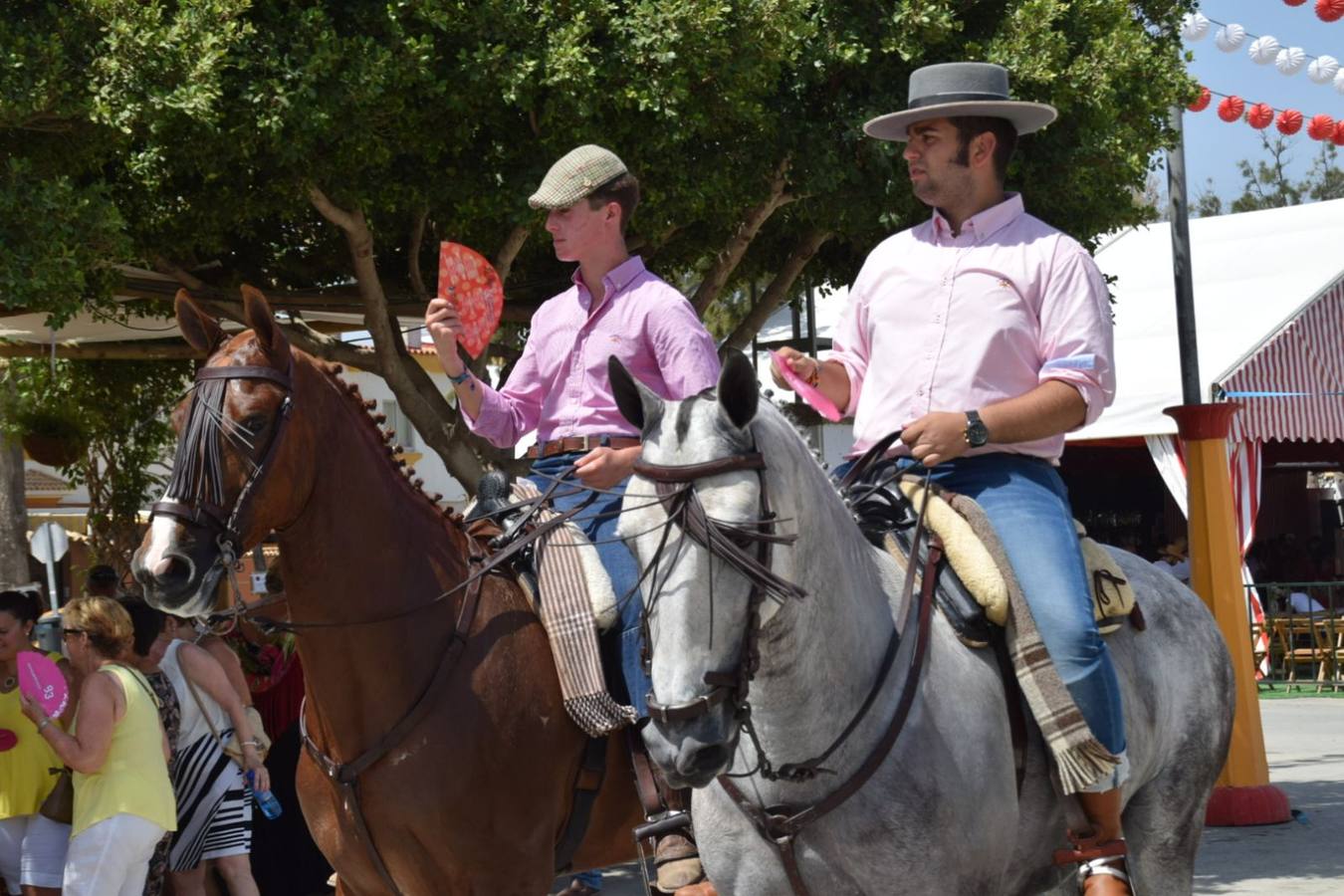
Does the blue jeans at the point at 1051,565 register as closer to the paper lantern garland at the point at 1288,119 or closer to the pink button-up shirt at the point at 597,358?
the pink button-up shirt at the point at 597,358

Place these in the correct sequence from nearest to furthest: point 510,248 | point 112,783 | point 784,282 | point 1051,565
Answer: point 1051,565, point 112,783, point 510,248, point 784,282

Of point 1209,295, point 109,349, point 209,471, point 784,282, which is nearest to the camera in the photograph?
point 209,471

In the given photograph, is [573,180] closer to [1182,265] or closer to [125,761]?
[125,761]

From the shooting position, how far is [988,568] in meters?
3.98

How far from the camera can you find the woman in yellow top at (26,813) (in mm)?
7582

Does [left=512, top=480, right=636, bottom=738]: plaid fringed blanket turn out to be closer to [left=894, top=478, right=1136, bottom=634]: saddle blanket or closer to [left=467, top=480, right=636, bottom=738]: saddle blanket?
[left=467, top=480, right=636, bottom=738]: saddle blanket

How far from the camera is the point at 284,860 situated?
9969mm

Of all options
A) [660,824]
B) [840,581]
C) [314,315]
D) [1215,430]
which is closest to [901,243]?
[840,581]

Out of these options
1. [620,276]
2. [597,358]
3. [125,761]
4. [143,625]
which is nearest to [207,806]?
[143,625]

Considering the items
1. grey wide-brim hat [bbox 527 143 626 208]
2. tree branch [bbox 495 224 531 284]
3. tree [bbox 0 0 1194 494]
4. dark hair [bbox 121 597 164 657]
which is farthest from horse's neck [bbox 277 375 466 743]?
tree branch [bbox 495 224 531 284]

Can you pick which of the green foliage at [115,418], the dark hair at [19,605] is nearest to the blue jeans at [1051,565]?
the dark hair at [19,605]

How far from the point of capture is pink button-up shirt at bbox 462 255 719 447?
5242mm

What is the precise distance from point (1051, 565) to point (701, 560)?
1192 millimetres

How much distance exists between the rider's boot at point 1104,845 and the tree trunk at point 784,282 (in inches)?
325
